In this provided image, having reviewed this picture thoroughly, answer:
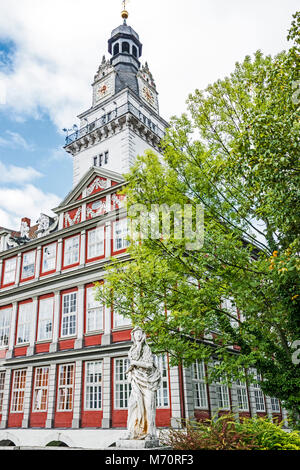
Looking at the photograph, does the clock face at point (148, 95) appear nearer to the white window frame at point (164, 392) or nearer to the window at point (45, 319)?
the window at point (45, 319)

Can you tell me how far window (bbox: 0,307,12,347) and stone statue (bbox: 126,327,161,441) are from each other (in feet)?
66.4

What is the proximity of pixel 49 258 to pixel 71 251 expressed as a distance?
2.21 metres

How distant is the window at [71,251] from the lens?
24891mm

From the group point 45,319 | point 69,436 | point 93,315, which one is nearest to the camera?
point 69,436

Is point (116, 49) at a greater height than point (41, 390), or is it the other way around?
point (116, 49)

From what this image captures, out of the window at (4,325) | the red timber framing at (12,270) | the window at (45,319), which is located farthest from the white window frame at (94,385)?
the red timber framing at (12,270)

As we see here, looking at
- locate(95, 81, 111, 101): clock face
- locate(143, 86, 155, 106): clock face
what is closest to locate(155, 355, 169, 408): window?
locate(95, 81, 111, 101): clock face

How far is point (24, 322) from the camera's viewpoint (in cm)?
2614

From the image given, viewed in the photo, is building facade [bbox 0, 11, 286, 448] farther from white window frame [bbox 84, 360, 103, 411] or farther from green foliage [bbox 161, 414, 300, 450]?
green foliage [bbox 161, 414, 300, 450]

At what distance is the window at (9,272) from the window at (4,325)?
206 centimetres

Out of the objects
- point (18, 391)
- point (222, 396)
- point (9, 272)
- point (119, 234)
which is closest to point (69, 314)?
point (119, 234)

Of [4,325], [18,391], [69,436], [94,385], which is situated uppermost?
[4,325]

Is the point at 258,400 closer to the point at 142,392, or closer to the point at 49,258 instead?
the point at 49,258
